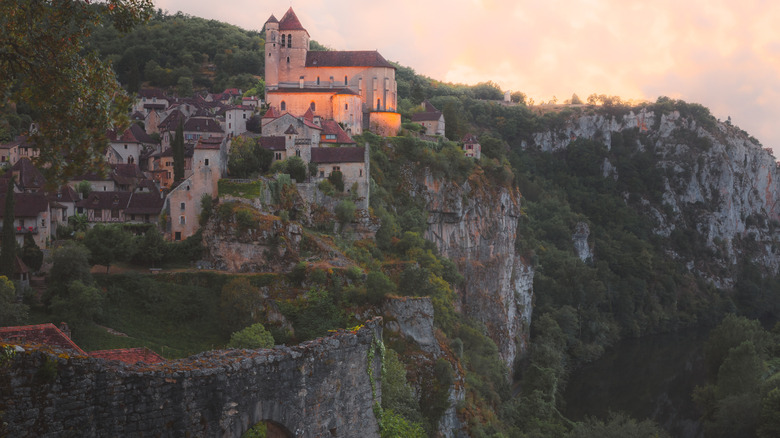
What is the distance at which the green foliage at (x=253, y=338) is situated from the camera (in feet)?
109

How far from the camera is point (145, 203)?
1884 inches

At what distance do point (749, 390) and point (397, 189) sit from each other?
30831mm

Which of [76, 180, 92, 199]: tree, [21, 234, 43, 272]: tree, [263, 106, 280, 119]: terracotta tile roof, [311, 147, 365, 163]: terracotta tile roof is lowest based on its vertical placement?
[21, 234, 43, 272]: tree

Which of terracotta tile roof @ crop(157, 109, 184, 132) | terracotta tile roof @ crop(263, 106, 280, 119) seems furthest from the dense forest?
terracotta tile roof @ crop(157, 109, 184, 132)

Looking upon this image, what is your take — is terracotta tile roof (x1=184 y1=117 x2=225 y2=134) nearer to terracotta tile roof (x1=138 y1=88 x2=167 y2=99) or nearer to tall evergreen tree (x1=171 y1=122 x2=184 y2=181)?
tall evergreen tree (x1=171 y1=122 x2=184 y2=181)

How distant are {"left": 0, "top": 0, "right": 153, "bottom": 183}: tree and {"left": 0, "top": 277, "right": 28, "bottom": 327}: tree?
22.3 m

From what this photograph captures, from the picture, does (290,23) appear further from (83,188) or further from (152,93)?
(83,188)

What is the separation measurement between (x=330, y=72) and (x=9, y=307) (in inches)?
1765

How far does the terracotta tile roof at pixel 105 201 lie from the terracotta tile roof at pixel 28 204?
4.07 meters

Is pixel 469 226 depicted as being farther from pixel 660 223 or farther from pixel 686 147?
pixel 686 147

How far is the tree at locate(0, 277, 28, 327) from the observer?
32.9 metres

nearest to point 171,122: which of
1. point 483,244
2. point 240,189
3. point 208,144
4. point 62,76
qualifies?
point 208,144

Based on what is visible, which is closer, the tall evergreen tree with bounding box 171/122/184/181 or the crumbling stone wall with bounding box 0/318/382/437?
the crumbling stone wall with bounding box 0/318/382/437

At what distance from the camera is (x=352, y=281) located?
40.7 metres
